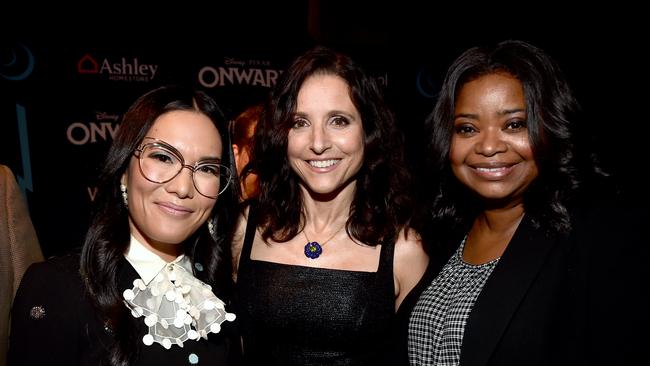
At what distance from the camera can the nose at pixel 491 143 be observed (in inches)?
70.8

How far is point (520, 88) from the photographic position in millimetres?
1794

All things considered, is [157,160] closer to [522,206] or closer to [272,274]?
[272,274]

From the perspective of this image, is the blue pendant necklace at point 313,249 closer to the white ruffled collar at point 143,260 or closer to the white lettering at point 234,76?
the white ruffled collar at point 143,260

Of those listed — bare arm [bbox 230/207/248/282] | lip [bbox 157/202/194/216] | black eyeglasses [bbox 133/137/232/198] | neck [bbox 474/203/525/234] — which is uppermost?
black eyeglasses [bbox 133/137/232/198]

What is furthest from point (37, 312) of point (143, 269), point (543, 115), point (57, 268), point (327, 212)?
point (543, 115)

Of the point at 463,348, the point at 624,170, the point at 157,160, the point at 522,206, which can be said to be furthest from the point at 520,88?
the point at 624,170

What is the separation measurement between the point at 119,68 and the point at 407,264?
143 inches

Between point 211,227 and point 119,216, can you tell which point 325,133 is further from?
point 119,216

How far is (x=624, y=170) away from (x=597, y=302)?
10.0 feet

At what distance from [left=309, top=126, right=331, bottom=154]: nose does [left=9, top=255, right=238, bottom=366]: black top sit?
962 millimetres

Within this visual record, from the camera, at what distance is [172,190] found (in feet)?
5.52

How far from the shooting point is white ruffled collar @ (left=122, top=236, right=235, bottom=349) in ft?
5.43

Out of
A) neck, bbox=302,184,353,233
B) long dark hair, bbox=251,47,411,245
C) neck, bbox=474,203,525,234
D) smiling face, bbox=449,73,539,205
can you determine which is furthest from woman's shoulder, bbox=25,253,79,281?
neck, bbox=474,203,525,234

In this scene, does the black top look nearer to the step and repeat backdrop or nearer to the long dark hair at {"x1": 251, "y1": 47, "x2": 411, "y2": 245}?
the long dark hair at {"x1": 251, "y1": 47, "x2": 411, "y2": 245}
